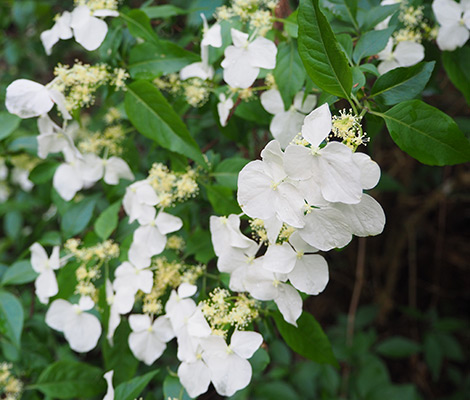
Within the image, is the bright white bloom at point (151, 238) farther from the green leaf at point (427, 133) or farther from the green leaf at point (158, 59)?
the green leaf at point (427, 133)

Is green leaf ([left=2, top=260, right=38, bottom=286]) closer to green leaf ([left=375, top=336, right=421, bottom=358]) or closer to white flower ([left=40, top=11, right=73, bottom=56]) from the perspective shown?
white flower ([left=40, top=11, right=73, bottom=56])

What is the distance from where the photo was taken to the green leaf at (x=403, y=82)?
81 cm

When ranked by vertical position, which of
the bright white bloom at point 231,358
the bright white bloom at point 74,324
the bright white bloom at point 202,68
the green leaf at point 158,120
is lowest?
the bright white bloom at point 74,324

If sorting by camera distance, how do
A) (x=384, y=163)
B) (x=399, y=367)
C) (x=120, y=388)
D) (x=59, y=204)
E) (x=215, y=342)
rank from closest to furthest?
1. (x=215, y=342)
2. (x=120, y=388)
3. (x=59, y=204)
4. (x=384, y=163)
5. (x=399, y=367)

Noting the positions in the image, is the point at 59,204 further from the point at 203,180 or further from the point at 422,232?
the point at 422,232

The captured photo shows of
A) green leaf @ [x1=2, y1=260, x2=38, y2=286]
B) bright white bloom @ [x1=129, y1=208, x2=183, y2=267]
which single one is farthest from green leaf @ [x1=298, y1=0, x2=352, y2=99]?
green leaf @ [x1=2, y1=260, x2=38, y2=286]

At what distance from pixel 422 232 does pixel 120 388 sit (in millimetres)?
1721

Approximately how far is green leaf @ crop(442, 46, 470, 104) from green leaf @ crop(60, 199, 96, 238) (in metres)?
0.96

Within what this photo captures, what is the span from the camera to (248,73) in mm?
938

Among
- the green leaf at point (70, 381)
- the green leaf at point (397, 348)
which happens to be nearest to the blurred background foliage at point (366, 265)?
the green leaf at point (397, 348)

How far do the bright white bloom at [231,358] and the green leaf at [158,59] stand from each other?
605 millimetres

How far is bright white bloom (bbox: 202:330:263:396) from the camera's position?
784mm

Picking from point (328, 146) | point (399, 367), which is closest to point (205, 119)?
point (328, 146)

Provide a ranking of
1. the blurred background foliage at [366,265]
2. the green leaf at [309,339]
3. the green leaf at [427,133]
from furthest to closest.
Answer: the blurred background foliage at [366,265] → the green leaf at [309,339] → the green leaf at [427,133]
